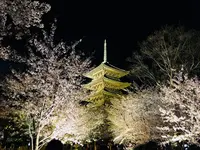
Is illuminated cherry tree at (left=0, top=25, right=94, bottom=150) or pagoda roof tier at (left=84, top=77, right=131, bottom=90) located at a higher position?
pagoda roof tier at (left=84, top=77, right=131, bottom=90)

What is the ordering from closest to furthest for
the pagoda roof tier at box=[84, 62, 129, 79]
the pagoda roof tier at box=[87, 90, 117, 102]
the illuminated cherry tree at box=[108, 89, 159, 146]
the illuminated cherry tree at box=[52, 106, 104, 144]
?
the illuminated cherry tree at box=[52, 106, 104, 144] < the illuminated cherry tree at box=[108, 89, 159, 146] < the pagoda roof tier at box=[87, 90, 117, 102] < the pagoda roof tier at box=[84, 62, 129, 79]

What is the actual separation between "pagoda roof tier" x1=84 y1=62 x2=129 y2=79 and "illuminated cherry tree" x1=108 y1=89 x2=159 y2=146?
42.1ft

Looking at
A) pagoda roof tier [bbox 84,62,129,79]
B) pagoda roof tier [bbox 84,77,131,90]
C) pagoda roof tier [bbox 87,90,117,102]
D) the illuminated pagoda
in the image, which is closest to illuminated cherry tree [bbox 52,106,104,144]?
pagoda roof tier [bbox 87,90,117,102]

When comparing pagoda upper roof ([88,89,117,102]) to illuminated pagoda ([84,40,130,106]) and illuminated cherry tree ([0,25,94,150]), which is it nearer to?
illuminated pagoda ([84,40,130,106])

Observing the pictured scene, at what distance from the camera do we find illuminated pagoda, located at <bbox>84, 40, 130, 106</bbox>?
32781mm

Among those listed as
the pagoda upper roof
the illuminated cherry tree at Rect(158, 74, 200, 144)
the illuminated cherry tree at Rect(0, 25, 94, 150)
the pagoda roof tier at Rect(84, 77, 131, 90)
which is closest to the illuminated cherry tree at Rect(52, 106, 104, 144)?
the illuminated cherry tree at Rect(0, 25, 94, 150)

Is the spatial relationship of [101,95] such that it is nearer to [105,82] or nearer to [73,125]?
[105,82]

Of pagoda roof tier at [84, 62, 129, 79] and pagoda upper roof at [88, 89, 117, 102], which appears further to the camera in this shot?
pagoda roof tier at [84, 62, 129, 79]

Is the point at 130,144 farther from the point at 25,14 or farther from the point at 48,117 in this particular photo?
the point at 25,14

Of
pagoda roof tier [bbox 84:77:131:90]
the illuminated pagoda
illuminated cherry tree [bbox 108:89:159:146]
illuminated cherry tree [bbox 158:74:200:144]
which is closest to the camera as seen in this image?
illuminated cherry tree [bbox 158:74:200:144]

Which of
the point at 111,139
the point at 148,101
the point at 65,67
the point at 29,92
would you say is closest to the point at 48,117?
the point at 29,92

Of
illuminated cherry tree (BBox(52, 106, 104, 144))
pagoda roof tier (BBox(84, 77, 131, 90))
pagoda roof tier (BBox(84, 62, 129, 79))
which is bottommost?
illuminated cherry tree (BBox(52, 106, 104, 144))

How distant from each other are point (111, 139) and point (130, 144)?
5.72 meters

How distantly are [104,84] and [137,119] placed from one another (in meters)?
15.1
